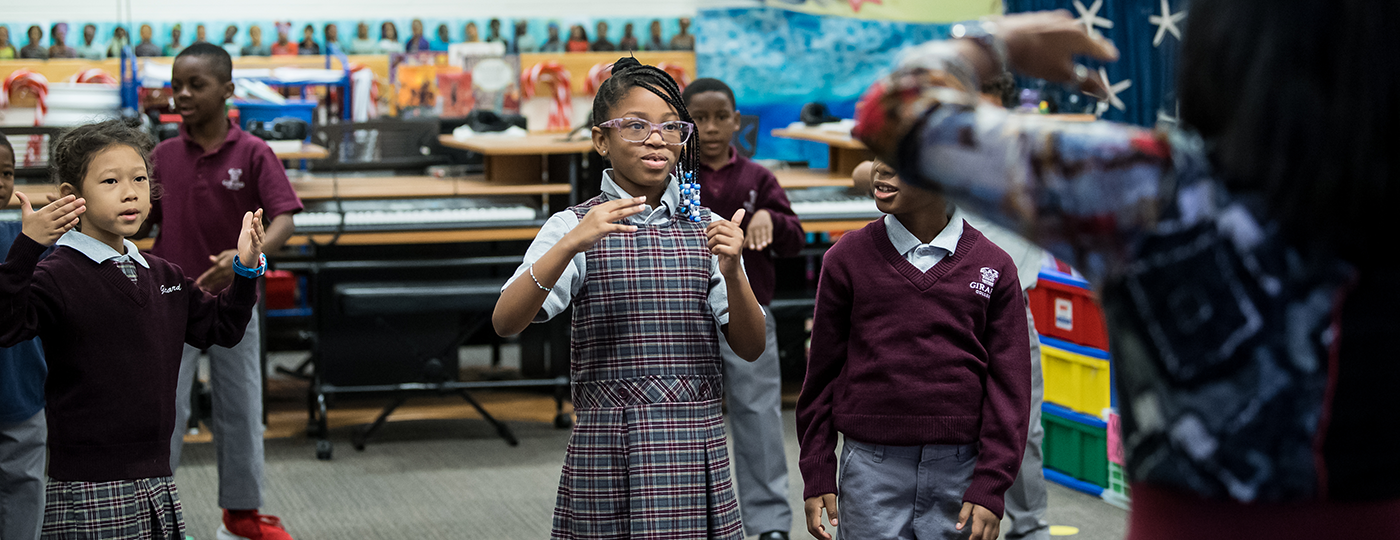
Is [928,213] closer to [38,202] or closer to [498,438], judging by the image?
[498,438]

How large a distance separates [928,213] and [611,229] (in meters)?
0.54

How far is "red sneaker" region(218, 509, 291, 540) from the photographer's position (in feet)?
11.4

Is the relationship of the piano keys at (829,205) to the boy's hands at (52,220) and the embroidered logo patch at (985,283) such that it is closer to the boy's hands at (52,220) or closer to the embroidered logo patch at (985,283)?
the embroidered logo patch at (985,283)

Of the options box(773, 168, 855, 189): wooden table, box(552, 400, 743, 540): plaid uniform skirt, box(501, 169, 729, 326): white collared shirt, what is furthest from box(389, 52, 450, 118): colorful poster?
box(552, 400, 743, 540): plaid uniform skirt

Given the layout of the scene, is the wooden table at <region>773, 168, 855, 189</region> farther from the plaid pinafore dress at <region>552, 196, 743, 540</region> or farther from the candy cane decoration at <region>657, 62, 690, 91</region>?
the plaid pinafore dress at <region>552, 196, 743, 540</region>

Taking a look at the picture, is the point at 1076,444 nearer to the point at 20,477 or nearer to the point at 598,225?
the point at 598,225

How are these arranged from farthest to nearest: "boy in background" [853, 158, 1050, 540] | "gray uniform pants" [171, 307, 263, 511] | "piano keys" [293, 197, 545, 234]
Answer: "piano keys" [293, 197, 545, 234] < "gray uniform pants" [171, 307, 263, 511] < "boy in background" [853, 158, 1050, 540]

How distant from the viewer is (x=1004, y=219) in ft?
2.93

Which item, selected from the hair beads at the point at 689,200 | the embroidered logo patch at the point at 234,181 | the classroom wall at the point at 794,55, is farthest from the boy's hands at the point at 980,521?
the classroom wall at the point at 794,55

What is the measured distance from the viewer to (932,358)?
6.31 ft

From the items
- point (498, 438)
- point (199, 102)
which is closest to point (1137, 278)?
point (199, 102)

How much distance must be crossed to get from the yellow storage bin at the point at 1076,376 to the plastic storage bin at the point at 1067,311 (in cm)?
3

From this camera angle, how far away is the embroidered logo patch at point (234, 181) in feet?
11.3

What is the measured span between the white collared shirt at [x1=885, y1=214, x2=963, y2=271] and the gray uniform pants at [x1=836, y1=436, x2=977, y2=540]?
0.28 metres
